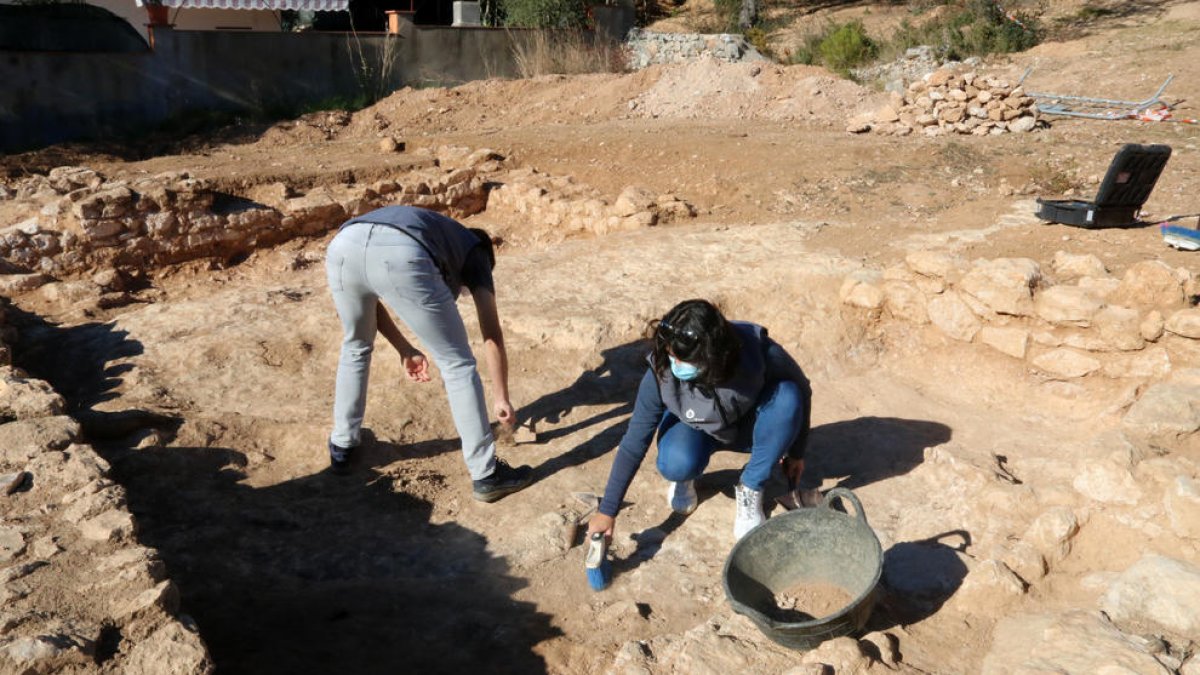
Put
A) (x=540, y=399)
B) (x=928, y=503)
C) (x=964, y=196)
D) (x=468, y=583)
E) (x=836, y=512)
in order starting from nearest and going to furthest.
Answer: (x=836, y=512) < (x=468, y=583) < (x=928, y=503) < (x=540, y=399) < (x=964, y=196)

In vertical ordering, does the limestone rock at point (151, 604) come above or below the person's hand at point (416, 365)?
below

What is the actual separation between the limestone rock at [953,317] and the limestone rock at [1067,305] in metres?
0.35

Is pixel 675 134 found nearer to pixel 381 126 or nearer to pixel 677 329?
pixel 381 126

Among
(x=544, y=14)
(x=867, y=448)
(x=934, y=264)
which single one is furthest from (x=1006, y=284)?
(x=544, y=14)

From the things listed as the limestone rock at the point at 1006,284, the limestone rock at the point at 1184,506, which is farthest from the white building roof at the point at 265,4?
the limestone rock at the point at 1184,506

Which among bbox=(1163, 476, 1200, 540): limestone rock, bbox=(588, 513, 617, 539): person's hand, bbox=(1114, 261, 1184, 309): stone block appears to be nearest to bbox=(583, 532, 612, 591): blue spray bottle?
bbox=(588, 513, 617, 539): person's hand

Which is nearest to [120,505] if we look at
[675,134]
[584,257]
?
[584,257]

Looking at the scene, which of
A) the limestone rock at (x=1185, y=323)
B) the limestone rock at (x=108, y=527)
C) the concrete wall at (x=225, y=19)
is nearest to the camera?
the limestone rock at (x=108, y=527)

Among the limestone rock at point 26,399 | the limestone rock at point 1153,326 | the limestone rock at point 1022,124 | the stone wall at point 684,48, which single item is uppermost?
the stone wall at point 684,48

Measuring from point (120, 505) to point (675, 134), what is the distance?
8048 millimetres

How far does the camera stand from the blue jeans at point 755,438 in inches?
140

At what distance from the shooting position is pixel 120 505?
3.31 meters

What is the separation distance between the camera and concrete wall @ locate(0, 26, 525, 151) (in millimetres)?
12203

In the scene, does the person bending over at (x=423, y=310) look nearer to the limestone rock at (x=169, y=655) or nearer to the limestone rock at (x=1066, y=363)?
the limestone rock at (x=169, y=655)
